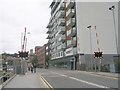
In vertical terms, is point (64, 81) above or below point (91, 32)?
below

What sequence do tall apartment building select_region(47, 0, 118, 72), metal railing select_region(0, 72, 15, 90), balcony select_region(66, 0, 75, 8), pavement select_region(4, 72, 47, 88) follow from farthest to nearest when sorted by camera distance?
1. balcony select_region(66, 0, 75, 8)
2. tall apartment building select_region(47, 0, 118, 72)
3. pavement select_region(4, 72, 47, 88)
4. metal railing select_region(0, 72, 15, 90)

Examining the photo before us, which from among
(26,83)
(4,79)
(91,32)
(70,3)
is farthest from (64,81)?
(70,3)

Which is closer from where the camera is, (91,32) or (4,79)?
(4,79)

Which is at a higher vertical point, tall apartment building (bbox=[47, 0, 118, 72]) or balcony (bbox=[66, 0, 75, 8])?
balcony (bbox=[66, 0, 75, 8])

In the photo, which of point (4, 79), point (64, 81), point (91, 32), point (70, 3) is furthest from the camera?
point (70, 3)

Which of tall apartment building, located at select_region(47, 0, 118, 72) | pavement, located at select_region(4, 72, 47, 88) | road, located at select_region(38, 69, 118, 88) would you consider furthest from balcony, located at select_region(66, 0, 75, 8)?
pavement, located at select_region(4, 72, 47, 88)

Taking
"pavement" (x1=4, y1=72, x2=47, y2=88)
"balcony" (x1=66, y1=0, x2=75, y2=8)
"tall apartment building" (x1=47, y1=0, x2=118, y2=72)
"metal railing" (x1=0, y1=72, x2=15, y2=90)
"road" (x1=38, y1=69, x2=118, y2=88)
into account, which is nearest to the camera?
"road" (x1=38, y1=69, x2=118, y2=88)

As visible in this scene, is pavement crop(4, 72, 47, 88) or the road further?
pavement crop(4, 72, 47, 88)

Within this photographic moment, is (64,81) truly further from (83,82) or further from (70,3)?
(70,3)

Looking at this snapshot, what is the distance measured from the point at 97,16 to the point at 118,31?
687 cm

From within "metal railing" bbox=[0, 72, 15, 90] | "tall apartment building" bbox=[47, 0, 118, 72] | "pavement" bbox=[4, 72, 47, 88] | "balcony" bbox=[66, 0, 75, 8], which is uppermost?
"balcony" bbox=[66, 0, 75, 8]

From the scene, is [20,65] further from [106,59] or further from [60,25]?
[60,25]

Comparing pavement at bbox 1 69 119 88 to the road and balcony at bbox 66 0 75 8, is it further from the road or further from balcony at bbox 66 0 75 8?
balcony at bbox 66 0 75 8

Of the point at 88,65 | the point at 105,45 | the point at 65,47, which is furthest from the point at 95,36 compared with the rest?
the point at 65,47
